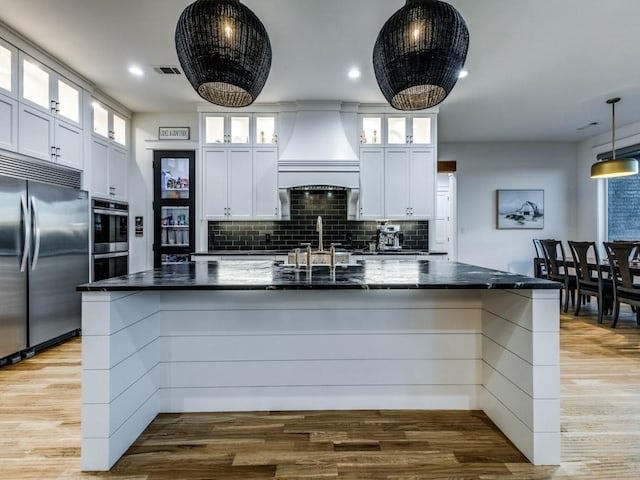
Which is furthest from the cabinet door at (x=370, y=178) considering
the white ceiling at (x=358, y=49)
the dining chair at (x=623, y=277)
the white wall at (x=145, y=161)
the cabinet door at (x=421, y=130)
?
the dining chair at (x=623, y=277)

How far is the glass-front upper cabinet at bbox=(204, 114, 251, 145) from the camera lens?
15.9 ft

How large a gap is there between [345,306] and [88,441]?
1407 millimetres

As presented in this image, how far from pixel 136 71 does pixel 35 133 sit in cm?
118

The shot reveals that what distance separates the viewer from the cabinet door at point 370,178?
15.9 feet

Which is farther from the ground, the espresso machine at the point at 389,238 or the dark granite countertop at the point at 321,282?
the espresso machine at the point at 389,238

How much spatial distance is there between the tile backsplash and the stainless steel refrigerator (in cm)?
188

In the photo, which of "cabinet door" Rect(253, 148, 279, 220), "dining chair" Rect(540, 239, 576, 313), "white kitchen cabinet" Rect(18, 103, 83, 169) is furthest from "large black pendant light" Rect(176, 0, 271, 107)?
"dining chair" Rect(540, 239, 576, 313)

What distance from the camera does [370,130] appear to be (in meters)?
4.96

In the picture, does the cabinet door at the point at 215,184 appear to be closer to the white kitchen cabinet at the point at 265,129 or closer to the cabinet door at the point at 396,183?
the white kitchen cabinet at the point at 265,129

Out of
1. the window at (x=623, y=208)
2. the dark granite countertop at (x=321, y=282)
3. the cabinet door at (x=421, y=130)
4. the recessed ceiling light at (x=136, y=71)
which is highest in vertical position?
the recessed ceiling light at (x=136, y=71)

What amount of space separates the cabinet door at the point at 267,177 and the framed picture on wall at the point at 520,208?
436 cm

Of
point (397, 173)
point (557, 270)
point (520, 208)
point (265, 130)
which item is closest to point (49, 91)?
point (265, 130)

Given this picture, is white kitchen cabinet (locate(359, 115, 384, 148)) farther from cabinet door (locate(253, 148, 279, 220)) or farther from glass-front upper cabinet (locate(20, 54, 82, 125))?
glass-front upper cabinet (locate(20, 54, 82, 125))

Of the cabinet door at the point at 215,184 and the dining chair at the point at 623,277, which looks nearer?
the dining chair at the point at 623,277
